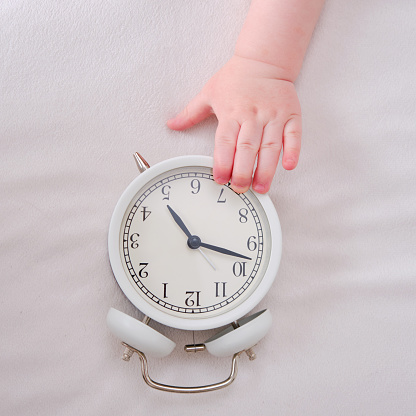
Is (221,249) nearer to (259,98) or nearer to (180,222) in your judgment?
(180,222)

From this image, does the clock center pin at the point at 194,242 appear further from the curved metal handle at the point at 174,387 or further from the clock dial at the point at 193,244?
the curved metal handle at the point at 174,387

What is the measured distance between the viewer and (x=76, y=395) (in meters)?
0.76

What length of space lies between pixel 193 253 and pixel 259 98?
0.77 ft

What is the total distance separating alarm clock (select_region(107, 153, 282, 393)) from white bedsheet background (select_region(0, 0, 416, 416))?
7cm

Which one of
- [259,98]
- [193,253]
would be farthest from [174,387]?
[259,98]

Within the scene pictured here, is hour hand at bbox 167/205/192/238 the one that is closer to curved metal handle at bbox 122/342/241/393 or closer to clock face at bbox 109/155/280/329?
clock face at bbox 109/155/280/329

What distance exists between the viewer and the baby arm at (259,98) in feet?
2.41

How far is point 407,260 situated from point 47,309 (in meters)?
0.53

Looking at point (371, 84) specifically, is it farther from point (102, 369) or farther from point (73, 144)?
point (102, 369)

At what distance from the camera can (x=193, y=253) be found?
727mm

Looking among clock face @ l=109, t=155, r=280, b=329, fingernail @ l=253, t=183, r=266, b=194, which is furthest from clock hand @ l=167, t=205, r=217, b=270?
fingernail @ l=253, t=183, r=266, b=194

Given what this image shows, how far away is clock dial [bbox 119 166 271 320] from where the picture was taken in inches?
28.5

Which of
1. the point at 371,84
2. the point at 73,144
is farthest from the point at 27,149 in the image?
the point at 371,84

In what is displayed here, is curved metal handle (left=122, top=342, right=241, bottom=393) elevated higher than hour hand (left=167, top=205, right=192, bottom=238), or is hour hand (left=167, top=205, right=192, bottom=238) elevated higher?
hour hand (left=167, top=205, right=192, bottom=238)
